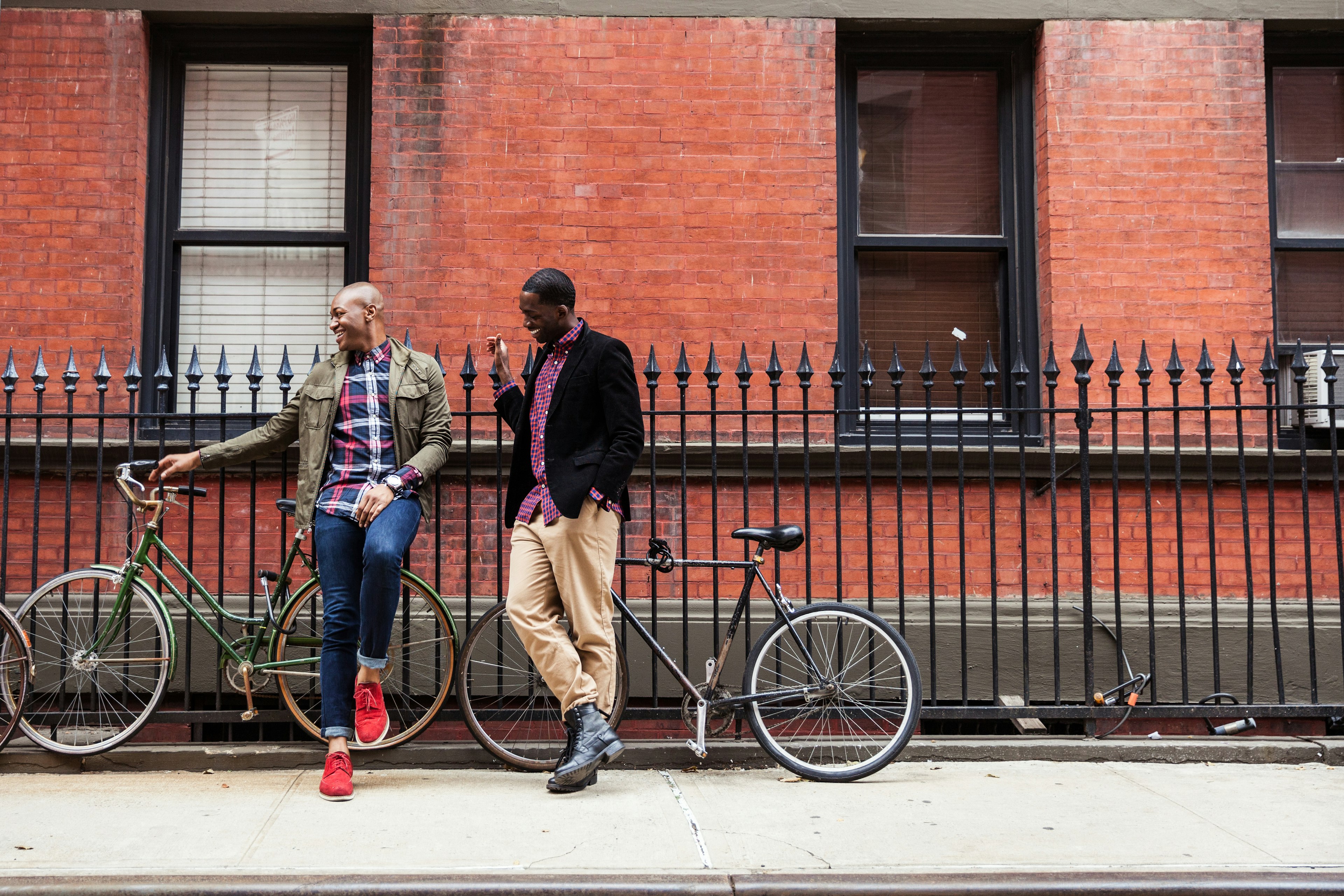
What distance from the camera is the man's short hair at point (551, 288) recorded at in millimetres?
4785


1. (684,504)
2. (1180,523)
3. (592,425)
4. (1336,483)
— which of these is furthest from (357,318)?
(1336,483)

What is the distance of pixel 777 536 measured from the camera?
5.09 metres

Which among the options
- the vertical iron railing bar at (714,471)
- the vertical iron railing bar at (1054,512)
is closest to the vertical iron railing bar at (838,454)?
the vertical iron railing bar at (714,471)

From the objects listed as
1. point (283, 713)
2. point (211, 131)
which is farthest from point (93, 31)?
point (283, 713)

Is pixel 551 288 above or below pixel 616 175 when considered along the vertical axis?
below

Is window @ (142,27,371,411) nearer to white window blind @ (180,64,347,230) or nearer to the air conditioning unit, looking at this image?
white window blind @ (180,64,347,230)

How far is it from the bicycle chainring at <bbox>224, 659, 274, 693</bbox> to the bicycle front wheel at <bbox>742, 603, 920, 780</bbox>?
2.23 meters

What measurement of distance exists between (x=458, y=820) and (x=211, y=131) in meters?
4.96

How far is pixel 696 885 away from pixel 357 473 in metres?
2.40

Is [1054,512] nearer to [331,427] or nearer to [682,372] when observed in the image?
[682,372]

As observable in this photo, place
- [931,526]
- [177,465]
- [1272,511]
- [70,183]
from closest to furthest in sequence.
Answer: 1. [177,465]
2. [931,526]
3. [1272,511]
4. [70,183]

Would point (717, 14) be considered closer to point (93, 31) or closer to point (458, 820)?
point (93, 31)

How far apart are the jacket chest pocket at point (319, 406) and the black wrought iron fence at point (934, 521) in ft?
3.68

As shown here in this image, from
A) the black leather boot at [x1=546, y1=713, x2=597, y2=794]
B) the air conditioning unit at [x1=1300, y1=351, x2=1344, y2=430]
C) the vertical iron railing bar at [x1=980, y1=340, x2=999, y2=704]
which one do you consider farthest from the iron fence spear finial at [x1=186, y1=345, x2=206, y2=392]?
the air conditioning unit at [x1=1300, y1=351, x2=1344, y2=430]
